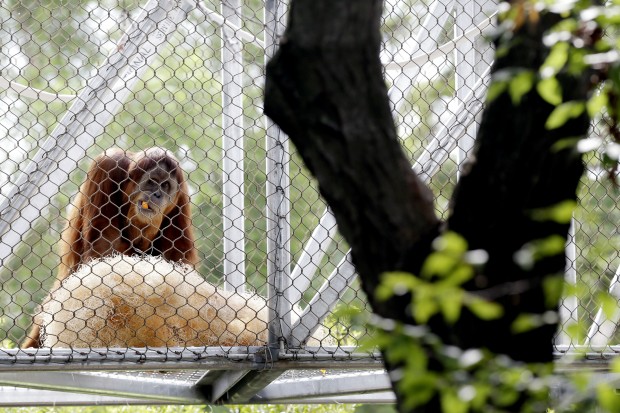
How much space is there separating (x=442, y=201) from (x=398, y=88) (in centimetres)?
507

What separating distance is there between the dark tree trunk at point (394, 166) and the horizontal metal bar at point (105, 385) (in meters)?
1.43

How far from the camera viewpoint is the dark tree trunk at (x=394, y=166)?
1280 mm

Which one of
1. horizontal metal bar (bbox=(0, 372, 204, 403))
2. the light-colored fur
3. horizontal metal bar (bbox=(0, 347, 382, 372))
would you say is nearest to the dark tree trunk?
horizontal metal bar (bbox=(0, 347, 382, 372))

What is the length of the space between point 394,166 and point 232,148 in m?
1.60

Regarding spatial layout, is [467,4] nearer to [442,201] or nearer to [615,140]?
[615,140]

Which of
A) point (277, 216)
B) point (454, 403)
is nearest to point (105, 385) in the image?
point (277, 216)

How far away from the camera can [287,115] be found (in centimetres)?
131

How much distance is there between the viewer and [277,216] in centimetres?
257

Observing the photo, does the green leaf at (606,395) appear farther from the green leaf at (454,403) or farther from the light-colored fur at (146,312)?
the light-colored fur at (146,312)

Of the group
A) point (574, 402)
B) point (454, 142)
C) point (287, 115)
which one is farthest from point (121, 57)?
point (574, 402)

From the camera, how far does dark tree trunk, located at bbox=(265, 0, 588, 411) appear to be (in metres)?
1.28

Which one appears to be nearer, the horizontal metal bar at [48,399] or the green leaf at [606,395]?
the green leaf at [606,395]

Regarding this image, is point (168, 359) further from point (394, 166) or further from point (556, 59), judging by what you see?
point (556, 59)

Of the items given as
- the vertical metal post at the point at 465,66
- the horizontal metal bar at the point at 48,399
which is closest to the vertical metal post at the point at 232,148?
the horizontal metal bar at the point at 48,399
